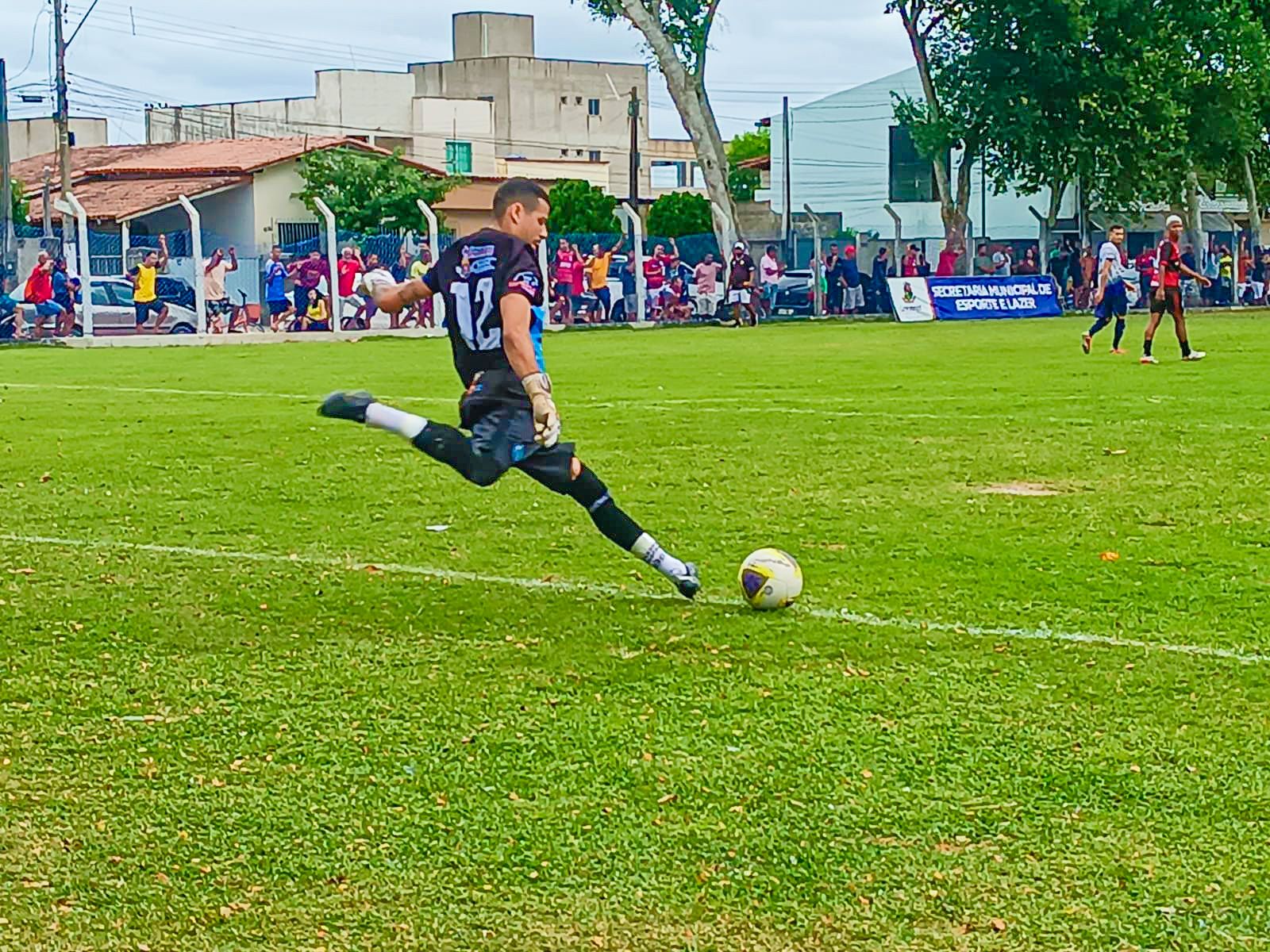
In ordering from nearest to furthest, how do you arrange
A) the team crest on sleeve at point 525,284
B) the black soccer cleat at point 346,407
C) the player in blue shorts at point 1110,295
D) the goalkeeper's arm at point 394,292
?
1. the team crest on sleeve at point 525,284
2. the black soccer cleat at point 346,407
3. the goalkeeper's arm at point 394,292
4. the player in blue shorts at point 1110,295

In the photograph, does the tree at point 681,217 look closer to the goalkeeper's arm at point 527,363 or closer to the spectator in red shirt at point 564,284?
the spectator in red shirt at point 564,284

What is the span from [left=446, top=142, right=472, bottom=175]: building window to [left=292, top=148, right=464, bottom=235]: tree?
24734mm

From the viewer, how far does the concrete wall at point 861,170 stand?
62688 mm

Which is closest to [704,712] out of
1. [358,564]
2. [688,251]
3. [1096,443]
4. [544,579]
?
[544,579]

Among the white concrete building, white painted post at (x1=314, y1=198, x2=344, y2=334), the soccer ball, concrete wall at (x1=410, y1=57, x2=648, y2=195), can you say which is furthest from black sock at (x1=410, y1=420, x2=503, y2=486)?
concrete wall at (x1=410, y1=57, x2=648, y2=195)

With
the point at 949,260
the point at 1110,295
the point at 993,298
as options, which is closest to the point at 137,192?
the point at 949,260

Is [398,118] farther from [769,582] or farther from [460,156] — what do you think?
[769,582]

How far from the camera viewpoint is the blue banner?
40.8 m

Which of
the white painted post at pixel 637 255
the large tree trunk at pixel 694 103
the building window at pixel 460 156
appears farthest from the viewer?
the building window at pixel 460 156

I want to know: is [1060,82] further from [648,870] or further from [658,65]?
[648,870]

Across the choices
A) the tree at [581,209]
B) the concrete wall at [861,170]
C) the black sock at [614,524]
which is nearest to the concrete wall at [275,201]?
the tree at [581,209]

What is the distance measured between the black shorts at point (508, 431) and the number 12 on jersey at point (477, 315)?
0.44 ft

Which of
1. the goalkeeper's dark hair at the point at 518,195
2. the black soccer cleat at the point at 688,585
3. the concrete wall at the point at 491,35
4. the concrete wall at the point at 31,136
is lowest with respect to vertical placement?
the black soccer cleat at the point at 688,585

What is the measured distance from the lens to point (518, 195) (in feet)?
26.5
